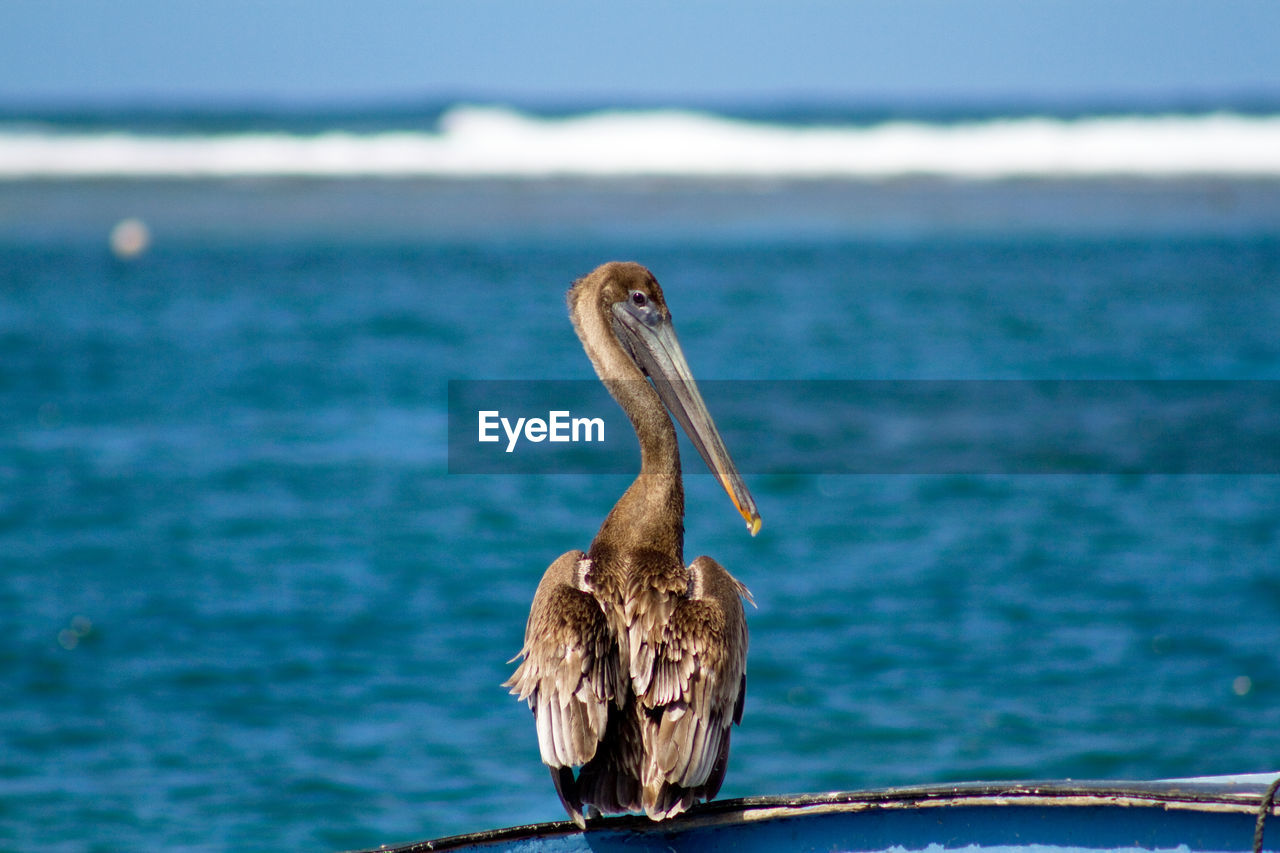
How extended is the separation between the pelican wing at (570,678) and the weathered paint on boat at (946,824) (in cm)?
26

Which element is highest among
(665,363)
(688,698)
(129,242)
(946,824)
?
(129,242)

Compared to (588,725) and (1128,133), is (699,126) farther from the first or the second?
(588,725)

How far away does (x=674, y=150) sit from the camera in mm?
49531

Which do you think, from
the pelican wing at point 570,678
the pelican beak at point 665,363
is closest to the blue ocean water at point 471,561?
the pelican beak at point 665,363

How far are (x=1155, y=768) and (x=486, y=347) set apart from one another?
10.9 m

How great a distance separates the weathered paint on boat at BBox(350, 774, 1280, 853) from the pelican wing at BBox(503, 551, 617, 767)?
26cm

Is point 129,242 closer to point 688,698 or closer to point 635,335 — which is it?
point 635,335

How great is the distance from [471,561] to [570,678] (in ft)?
22.0

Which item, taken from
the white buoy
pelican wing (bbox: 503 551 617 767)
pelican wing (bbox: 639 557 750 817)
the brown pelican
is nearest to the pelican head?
the brown pelican

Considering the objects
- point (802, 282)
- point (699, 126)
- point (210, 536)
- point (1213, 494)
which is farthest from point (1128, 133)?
point (210, 536)

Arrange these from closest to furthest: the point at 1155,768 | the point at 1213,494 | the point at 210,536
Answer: the point at 1155,768 < the point at 210,536 < the point at 1213,494

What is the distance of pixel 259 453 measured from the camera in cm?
1293

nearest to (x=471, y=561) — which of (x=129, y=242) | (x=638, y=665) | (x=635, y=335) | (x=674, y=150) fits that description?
(x=635, y=335)

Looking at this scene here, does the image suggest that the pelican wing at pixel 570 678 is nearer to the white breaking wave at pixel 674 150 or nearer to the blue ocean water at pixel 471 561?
the blue ocean water at pixel 471 561
